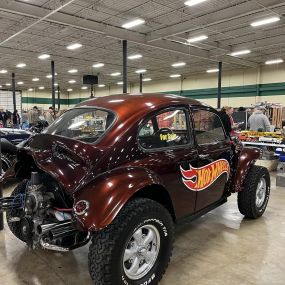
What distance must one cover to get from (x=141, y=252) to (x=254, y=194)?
2100mm

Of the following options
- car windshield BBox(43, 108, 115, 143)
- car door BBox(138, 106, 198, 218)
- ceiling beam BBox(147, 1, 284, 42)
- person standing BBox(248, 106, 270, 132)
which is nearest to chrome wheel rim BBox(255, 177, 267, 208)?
car door BBox(138, 106, 198, 218)

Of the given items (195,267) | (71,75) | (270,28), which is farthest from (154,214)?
(71,75)

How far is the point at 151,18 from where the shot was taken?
8.98 m

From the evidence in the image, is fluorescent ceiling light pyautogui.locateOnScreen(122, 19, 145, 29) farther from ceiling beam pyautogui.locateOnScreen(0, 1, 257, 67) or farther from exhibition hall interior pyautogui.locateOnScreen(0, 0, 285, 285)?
exhibition hall interior pyautogui.locateOnScreen(0, 0, 285, 285)

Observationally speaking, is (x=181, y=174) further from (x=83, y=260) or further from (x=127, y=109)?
(x=83, y=260)

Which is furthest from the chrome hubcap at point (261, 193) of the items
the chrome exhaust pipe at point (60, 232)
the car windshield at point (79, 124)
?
the chrome exhaust pipe at point (60, 232)

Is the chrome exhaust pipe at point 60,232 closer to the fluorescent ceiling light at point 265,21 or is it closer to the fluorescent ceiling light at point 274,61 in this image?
the fluorescent ceiling light at point 265,21

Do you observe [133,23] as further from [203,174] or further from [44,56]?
[203,174]

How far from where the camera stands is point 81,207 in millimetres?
2023

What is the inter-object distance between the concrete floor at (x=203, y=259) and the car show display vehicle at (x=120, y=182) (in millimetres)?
316

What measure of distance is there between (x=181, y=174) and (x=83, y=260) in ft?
4.18

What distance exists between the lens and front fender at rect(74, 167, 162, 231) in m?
1.97

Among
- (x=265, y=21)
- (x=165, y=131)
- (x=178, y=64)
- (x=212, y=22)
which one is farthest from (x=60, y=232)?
(x=178, y=64)

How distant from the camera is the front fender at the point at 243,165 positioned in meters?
3.67
